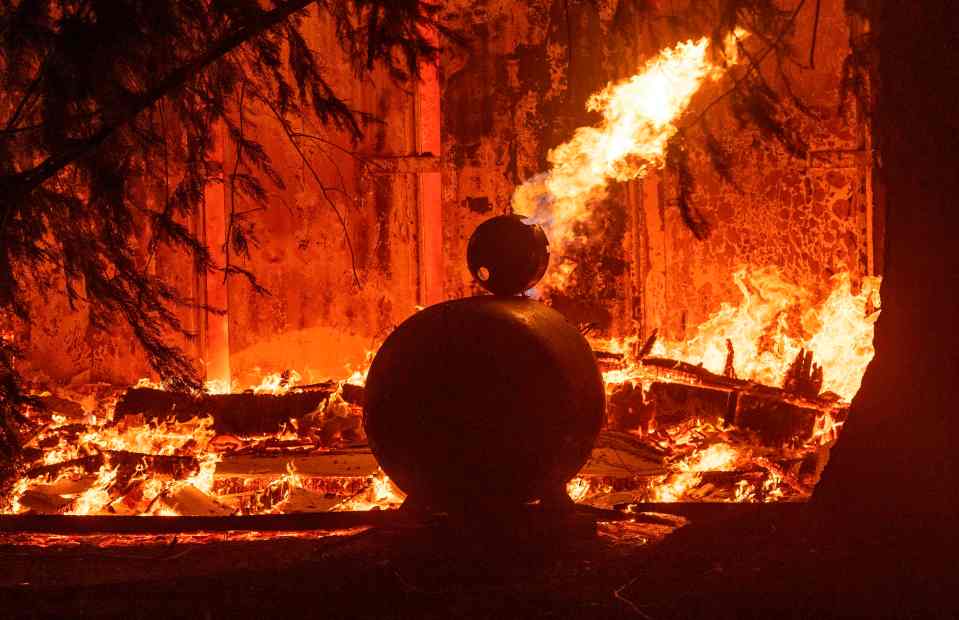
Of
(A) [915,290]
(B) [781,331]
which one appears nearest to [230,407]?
(B) [781,331]

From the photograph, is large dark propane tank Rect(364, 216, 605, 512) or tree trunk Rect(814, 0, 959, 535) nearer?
tree trunk Rect(814, 0, 959, 535)

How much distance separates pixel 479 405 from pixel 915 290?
2.01 metres

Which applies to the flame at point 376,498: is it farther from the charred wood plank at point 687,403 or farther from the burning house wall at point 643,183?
the burning house wall at point 643,183

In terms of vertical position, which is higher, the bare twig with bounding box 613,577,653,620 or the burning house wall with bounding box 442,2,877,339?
the burning house wall with bounding box 442,2,877,339

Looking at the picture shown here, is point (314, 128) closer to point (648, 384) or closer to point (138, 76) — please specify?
point (648, 384)

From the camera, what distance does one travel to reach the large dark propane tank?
475 cm

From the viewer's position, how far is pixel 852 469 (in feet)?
14.1

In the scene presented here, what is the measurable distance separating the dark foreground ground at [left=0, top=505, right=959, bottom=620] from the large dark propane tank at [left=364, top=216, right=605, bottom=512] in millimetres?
268

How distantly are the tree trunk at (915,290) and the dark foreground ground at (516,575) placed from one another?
20 centimetres

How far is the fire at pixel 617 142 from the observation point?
10.7 metres

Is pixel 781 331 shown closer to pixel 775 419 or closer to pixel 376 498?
pixel 775 419

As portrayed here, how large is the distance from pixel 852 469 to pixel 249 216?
845 centimetres

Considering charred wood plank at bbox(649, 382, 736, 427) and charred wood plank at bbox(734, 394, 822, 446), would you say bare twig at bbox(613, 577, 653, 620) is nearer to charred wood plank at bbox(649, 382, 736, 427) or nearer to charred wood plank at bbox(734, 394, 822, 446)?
charred wood plank at bbox(734, 394, 822, 446)

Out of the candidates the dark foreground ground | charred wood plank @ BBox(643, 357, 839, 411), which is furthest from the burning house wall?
the dark foreground ground
